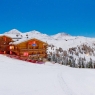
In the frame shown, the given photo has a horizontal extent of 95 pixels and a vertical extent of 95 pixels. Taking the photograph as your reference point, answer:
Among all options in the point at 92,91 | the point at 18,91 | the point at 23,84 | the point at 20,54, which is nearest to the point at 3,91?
the point at 18,91

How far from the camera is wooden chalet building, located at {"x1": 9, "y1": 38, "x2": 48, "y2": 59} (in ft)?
159

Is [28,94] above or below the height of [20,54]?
below

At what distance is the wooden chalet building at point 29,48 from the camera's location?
48.6m

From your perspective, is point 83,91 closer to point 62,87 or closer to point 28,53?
point 62,87

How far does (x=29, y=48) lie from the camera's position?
4962cm

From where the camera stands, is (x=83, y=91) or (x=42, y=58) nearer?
(x=83, y=91)

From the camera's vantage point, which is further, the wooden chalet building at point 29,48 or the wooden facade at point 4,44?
the wooden facade at point 4,44

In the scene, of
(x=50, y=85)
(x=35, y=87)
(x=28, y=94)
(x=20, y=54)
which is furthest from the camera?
(x=20, y=54)

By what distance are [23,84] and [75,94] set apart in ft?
14.9

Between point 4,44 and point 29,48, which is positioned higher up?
point 4,44

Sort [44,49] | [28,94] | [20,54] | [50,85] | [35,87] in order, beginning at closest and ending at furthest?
[28,94]
[35,87]
[50,85]
[20,54]
[44,49]

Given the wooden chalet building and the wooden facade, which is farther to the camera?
the wooden facade

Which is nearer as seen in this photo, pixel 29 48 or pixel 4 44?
pixel 29 48

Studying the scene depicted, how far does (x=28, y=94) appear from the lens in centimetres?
1313
